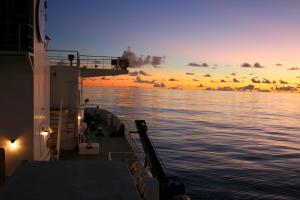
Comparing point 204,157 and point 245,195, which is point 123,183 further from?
point 204,157

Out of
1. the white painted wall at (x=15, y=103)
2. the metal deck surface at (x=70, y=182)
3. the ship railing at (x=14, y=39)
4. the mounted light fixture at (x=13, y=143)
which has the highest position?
the ship railing at (x=14, y=39)

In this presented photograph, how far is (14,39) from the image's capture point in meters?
13.1

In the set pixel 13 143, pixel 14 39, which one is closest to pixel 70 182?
pixel 13 143

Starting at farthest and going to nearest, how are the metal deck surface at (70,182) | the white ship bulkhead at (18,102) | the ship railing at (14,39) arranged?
the white ship bulkhead at (18,102) → the ship railing at (14,39) → the metal deck surface at (70,182)

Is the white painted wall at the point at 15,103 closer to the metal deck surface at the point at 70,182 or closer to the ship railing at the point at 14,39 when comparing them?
the ship railing at the point at 14,39

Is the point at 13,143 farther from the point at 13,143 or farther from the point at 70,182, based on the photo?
the point at 70,182

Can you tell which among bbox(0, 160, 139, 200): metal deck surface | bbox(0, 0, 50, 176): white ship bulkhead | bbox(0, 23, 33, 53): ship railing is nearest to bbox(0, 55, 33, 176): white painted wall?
bbox(0, 0, 50, 176): white ship bulkhead

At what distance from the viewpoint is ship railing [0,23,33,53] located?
1298 centimetres

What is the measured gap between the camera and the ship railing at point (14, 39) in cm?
1298

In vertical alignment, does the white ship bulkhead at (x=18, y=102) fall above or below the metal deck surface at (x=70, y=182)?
above

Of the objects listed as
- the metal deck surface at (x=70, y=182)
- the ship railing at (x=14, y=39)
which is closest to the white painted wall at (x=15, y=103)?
the ship railing at (x=14, y=39)

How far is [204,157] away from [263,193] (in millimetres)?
13793

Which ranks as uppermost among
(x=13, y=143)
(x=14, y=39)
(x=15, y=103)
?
(x=14, y=39)

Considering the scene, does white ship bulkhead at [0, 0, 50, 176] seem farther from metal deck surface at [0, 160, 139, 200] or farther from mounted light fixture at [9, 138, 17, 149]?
metal deck surface at [0, 160, 139, 200]
